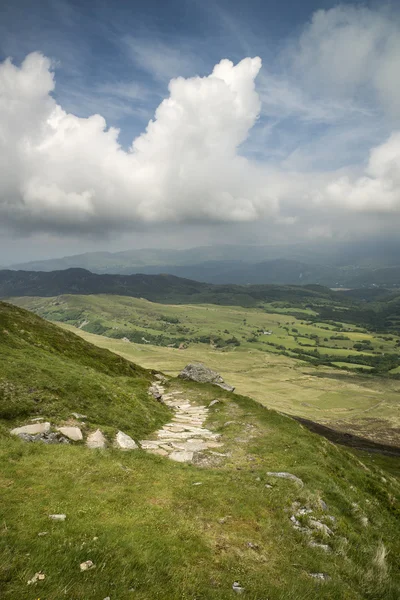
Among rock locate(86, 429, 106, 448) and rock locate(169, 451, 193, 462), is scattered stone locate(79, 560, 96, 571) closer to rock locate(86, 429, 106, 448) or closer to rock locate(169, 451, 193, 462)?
rock locate(86, 429, 106, 448)

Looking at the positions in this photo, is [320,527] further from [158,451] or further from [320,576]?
[158,451]

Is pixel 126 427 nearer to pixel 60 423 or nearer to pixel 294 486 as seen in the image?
pixel 60 423

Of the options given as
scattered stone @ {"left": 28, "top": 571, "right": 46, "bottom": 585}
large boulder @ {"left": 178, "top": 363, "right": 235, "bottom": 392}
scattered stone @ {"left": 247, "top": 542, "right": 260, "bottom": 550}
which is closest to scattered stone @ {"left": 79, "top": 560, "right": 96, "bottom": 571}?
scattered stone @ {"left": 28, "top": 571, "right": 46, "bottom": 585}

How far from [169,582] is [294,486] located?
11242 millimetres

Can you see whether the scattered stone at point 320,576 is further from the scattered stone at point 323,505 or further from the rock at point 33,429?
the rock at point 33,429

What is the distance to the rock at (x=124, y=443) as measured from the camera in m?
21.8

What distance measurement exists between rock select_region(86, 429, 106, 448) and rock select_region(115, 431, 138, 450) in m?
1.02

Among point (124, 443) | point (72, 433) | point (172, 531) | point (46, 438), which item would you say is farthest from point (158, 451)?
point (172, 531)

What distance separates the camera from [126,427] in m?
26.9

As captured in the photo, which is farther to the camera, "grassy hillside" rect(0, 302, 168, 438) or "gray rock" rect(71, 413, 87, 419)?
"gray rock" rect(71, 413, 87, 419)

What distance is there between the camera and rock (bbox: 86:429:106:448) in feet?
67.7

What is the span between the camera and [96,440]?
69.8 feet

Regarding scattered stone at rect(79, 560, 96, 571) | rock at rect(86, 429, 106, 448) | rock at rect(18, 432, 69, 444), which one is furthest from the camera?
rock at rect(86, 429, 106, 448)

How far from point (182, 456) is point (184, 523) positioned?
9185 millimetres
